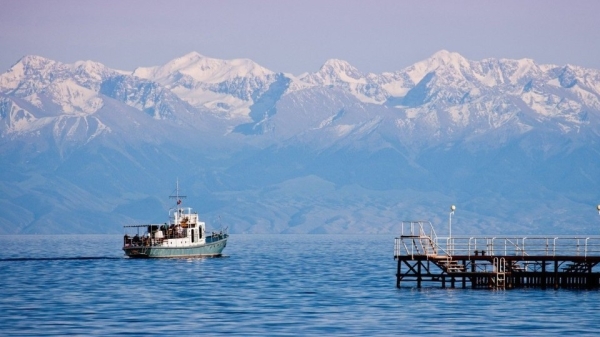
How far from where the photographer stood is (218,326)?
8275 centimetres

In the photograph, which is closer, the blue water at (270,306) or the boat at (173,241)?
the blue water at (270,306)

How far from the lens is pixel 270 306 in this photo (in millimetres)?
97062

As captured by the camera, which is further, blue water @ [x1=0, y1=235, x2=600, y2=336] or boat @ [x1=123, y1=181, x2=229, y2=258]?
boat @ [x1=123, y1=181, x2=229, y2=258]

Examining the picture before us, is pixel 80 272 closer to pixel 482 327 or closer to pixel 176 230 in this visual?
pixel 176 230

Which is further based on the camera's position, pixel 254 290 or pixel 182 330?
pixel 254 290

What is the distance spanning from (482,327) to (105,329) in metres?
23.1

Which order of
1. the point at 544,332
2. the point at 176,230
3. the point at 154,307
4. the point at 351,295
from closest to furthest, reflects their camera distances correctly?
the point at 544,332 → the point at 154,307 → the point at 351,295 → the point at 176,230

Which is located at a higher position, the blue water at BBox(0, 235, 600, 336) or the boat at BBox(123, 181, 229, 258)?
the boat at BBox(123, 181, 229, 258)

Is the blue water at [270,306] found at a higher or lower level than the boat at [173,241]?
lower

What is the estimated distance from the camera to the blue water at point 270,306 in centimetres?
8119

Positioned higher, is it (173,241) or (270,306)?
(173,241)

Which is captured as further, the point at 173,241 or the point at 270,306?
the point at 173,241

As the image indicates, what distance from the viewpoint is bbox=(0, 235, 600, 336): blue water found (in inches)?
3196

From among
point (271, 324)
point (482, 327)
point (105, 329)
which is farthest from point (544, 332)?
point (105, 329)
